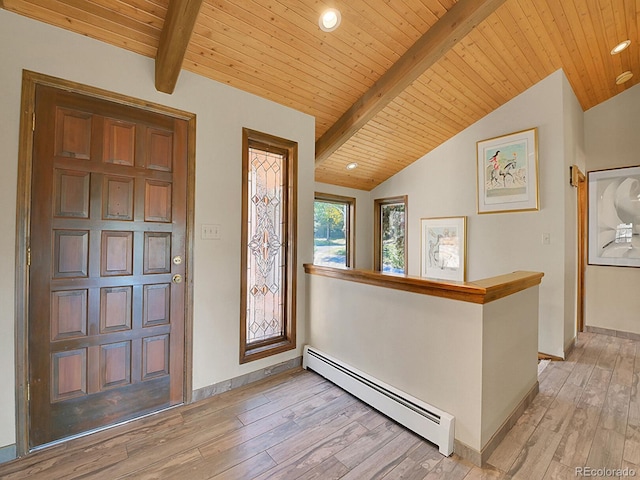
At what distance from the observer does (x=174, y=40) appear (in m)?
1.78

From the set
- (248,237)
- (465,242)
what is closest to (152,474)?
(248,237)

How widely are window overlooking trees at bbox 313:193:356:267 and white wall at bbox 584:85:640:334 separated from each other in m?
3.34

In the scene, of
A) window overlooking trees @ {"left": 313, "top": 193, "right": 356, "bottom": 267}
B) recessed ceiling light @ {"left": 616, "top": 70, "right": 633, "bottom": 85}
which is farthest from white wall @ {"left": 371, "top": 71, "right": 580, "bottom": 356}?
window overlooking trees @ {"left": 313, "top": 193, "right": 356, "bottom": 267}

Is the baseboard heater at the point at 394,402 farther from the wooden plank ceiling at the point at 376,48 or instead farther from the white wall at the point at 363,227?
the white wall at the point at 363,227

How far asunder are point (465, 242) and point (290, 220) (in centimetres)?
251

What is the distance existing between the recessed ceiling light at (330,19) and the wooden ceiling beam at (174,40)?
831mm

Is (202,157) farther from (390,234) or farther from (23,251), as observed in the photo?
(390,234)

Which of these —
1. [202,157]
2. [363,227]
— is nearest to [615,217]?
[363,227]

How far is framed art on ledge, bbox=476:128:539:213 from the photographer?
10.4ft

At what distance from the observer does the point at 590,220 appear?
149 inches

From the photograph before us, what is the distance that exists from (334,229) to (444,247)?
1779mm

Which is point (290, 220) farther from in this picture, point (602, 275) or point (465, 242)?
point (602, 275)

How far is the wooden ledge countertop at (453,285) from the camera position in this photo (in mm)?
1587

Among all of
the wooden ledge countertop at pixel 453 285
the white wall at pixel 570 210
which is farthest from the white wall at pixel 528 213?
the wooden ledge countertop at pixel 453 285
